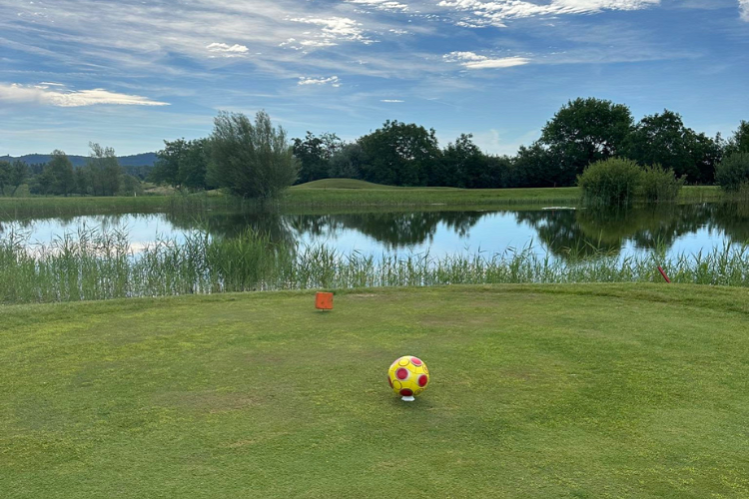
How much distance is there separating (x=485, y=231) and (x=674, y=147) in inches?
1825

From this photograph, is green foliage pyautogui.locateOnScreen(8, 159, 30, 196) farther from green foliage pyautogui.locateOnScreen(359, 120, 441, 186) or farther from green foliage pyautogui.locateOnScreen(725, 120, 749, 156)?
green foliage pyautogui.locateOnScreen(725, 120, 749, 156)

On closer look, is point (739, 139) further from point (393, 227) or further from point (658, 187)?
point (393, 227)

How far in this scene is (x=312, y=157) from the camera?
255ft

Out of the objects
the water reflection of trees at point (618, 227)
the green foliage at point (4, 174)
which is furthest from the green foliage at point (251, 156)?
the green foliage at point (4, 174)

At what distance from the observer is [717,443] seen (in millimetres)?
2939

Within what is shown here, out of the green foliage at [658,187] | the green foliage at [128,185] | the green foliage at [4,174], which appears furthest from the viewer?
the green foliage at [4,174]

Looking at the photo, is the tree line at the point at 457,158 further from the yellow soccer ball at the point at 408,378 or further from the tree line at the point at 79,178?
the yellow soccer ball at the point at 408,378

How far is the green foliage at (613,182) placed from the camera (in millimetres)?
36312

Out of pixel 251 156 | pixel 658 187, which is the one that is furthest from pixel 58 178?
pixel 658 187

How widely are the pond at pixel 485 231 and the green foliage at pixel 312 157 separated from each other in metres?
45.8

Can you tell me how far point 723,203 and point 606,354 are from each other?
38975mm

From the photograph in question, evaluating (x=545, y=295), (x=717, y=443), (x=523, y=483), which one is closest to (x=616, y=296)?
(x=545, y=295)

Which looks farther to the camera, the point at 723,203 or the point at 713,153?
the point at 713,153

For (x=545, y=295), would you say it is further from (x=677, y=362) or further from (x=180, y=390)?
(x=180, y=390)
